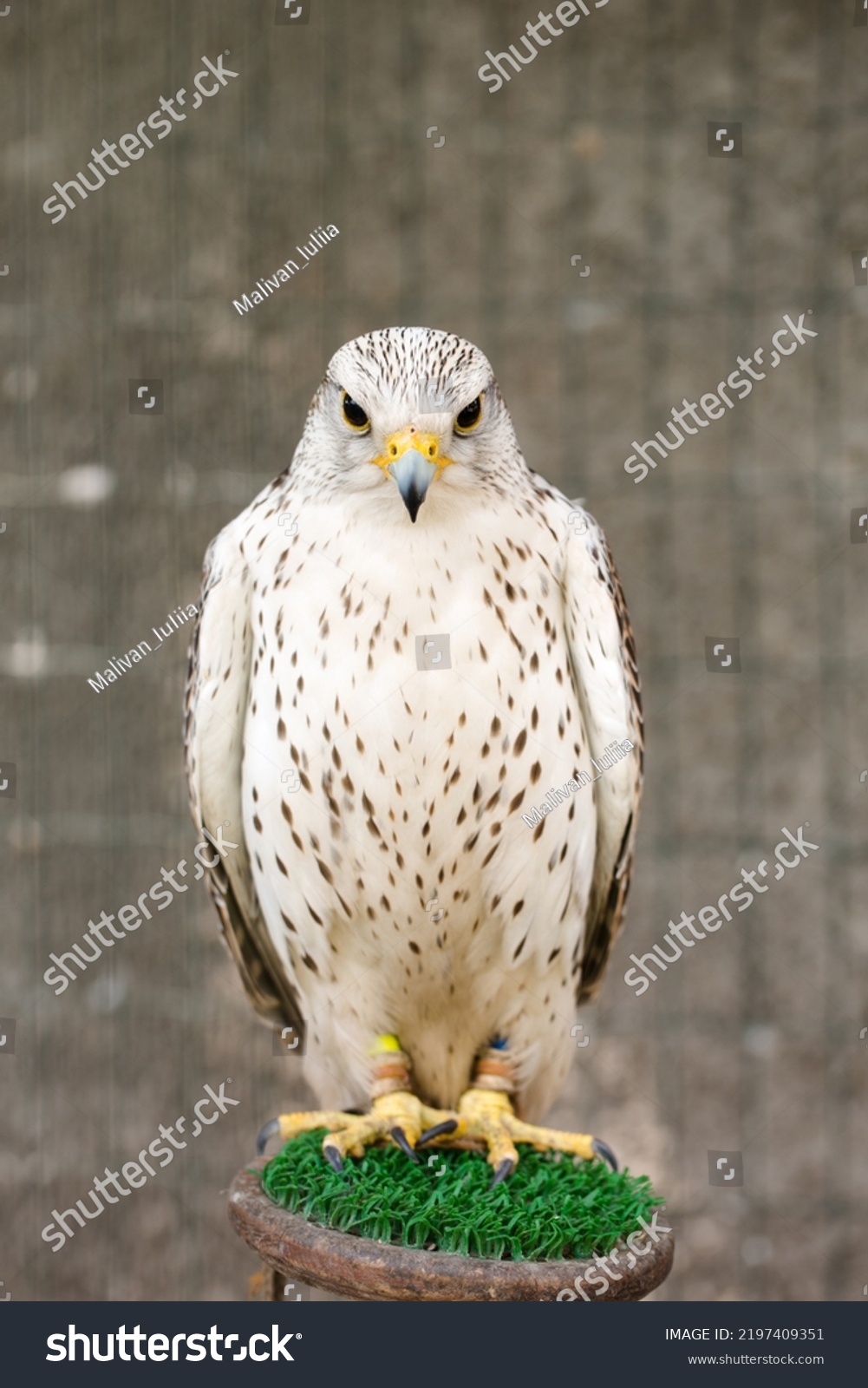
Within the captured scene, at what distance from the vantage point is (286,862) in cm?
161

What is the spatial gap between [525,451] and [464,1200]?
5.45ft

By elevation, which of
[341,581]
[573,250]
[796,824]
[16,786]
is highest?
[573,250]

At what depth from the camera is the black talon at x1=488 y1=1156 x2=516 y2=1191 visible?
1528mm

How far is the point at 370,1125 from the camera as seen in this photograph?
1.61 m

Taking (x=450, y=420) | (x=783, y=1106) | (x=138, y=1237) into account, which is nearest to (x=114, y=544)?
(x=450, y=420)

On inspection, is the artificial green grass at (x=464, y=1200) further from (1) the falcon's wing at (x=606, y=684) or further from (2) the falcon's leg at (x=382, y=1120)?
(1) the falcon's wing at (x=606, y=684)

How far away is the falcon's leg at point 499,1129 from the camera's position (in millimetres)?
1601

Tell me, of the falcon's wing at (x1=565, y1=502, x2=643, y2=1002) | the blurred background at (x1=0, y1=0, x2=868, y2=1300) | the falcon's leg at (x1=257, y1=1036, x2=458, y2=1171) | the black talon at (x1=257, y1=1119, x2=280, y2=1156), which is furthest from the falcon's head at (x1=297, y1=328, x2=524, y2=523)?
the blurred background at (x1=0, y1=0, x2=868, y2=1300)

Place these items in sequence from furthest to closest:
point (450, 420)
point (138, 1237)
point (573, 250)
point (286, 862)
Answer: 1. point (138, 1237)
2. point (573, 250)
3. point (286, 862)
4. point (450, 420)

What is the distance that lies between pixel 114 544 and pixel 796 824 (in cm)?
170

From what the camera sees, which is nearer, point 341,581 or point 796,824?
point 341,581

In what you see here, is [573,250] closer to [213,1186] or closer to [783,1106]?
[783,1106]

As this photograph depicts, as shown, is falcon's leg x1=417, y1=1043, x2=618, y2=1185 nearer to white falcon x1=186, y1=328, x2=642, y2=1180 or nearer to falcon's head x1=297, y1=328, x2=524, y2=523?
white falcon x1=186, y1=328, x2=642, y2=1180

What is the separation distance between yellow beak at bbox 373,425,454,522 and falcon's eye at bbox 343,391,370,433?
0.06m
